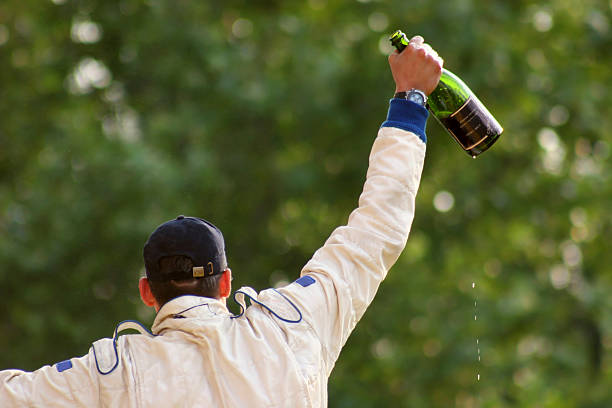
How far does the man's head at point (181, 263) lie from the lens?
2.21 m

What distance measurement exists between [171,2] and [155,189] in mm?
2202

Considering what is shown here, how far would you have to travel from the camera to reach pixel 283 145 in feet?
31.1

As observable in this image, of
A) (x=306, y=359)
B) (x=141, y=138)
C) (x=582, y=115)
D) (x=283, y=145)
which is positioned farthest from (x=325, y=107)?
(x=306, y=359)

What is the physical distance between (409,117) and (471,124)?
1.84ft

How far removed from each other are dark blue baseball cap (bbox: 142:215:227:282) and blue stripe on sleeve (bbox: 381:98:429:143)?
Answer: 1.69 ft

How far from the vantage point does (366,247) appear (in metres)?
2.21

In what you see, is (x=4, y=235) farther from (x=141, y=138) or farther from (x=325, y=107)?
(x=325, y=107)

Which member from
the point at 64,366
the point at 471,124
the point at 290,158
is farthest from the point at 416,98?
the point at 290,158

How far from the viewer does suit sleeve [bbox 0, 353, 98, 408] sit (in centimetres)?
199

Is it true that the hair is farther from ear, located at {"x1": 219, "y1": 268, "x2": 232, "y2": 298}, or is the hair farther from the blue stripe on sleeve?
the blue stripe on sleeve

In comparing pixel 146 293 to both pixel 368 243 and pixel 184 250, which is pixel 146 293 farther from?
pixel 368 243

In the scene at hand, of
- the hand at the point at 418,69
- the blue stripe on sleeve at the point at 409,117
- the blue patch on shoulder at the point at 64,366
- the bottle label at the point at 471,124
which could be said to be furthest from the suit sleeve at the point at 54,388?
the bottle label at the point at 471,124

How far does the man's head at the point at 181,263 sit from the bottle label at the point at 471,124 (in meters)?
0.96

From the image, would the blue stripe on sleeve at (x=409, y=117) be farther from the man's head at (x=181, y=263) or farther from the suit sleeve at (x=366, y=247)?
the man's head at (x=181, y=263)
